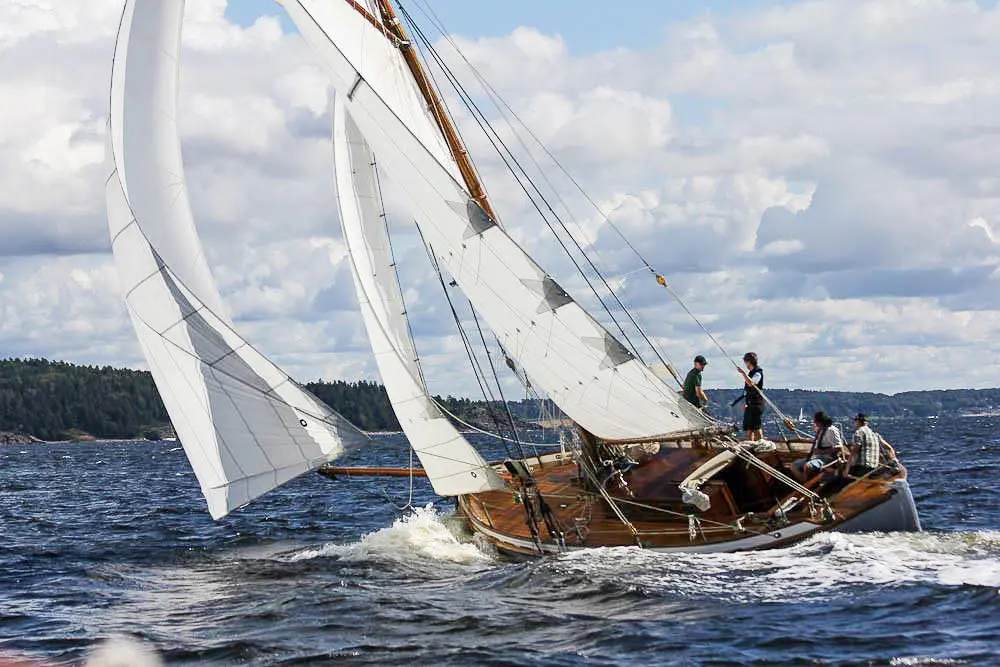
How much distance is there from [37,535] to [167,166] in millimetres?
14064

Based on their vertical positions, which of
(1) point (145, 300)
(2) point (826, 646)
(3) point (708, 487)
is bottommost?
(2) point (826, 646)

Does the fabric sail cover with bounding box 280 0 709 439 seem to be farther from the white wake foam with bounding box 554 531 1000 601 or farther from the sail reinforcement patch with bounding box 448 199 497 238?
the white wake foam with bounding box 554 531 1000 601

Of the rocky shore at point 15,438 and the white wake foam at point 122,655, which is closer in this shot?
the white wake foam at point 122,655

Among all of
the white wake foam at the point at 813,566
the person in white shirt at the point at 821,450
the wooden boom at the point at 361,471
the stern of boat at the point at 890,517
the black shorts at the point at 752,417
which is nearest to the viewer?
the white wake foam at the point at 813,566

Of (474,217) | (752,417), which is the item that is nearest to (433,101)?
(474,217)

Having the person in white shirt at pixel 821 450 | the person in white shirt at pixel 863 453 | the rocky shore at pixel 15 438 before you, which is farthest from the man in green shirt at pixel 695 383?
the rocky shore at pixel 15 438

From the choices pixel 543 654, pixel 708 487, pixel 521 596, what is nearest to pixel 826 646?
pixel 543 654

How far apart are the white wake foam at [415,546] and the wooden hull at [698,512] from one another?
593 millimetres

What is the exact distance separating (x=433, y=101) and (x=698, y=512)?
10.3m

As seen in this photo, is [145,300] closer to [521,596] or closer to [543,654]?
[521,596]

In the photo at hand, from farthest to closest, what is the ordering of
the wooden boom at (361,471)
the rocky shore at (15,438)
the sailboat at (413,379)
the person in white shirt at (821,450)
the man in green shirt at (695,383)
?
1. the rocky shore at (15,438)
2. the wooden boom at (361,471)
3. the man in green shirt at (695,383)
4. the person in white shirt at (821,450)
5. the sailboat at (413,379)

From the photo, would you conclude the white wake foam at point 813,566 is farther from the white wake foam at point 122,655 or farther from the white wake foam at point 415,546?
the white wake foam at point 122,655

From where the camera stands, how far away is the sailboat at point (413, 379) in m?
22.5

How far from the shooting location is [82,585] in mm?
23484
